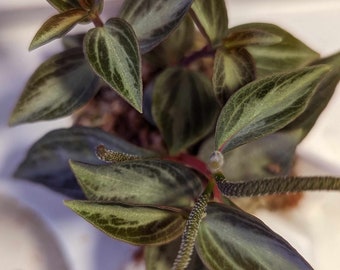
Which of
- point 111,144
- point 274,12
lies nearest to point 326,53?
point 274,12

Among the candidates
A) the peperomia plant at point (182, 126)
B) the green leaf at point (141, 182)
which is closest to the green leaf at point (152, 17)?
the peperomia plant at point (182, 126)

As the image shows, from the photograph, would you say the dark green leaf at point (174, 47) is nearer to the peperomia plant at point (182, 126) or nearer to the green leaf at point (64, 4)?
the peperomia plant at point (182, 126)

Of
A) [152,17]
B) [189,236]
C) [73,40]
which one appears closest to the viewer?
[189,236]

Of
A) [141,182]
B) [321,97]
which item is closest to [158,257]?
[141,182]

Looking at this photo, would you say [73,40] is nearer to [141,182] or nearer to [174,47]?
[174,47]

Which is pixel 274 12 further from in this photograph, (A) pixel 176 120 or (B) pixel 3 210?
(B) pixel 3 210

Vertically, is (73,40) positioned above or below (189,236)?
above
